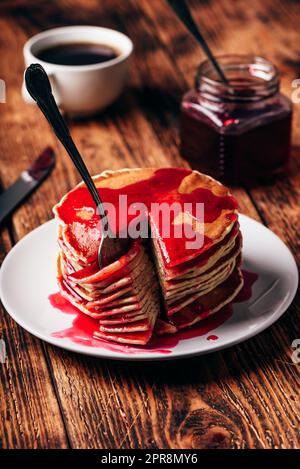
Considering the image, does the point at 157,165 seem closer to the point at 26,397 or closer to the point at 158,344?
the point at 158,344

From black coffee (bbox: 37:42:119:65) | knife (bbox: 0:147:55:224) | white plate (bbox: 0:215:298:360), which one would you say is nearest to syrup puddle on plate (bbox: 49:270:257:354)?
white plate (bbox: 0:215:298:360)

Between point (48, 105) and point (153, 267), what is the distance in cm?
45

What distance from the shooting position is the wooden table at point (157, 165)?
154 centimetres

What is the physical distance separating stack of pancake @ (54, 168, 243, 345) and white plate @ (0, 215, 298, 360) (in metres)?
0.05

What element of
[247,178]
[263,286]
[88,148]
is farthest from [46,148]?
[263,286]

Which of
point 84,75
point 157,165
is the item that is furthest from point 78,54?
point 157,165

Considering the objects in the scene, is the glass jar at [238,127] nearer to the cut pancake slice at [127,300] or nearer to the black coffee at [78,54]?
the black coffee at [78,54]

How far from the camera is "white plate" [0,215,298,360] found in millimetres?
1626

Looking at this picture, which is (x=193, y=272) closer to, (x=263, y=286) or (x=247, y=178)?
(x=263, y=286)

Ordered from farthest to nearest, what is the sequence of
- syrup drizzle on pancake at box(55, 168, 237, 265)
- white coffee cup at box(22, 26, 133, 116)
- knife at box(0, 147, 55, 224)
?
white coffee cup at box(22, 26, 133, 116)
knife at box(0, 147, 55, 224)
syrup drizzle on pancake at box(55, 168, 237, 265)

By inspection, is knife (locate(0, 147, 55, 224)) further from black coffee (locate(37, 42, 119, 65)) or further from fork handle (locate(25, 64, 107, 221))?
fork handle (locate(25, 64, 107, 221))

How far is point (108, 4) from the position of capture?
139 inches

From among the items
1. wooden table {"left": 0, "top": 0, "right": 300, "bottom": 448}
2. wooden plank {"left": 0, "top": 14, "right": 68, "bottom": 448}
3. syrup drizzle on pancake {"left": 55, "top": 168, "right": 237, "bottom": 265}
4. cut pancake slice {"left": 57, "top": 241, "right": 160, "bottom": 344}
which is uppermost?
syrup drizzle on pancake {"left": 55, "top": 168, "right": 237, "bottom": 265}

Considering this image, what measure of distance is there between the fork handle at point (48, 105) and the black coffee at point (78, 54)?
1130 millimetres
